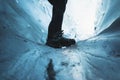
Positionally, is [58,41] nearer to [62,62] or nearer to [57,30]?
[57,30]

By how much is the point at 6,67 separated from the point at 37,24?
1188mm

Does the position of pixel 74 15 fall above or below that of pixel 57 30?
above

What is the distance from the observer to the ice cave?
59.2 inches

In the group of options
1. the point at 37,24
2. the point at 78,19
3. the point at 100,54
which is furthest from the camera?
the point at 78,19

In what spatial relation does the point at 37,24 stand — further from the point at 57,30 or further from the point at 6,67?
the point at 6,67

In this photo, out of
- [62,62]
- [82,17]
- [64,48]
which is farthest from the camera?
[82,17]

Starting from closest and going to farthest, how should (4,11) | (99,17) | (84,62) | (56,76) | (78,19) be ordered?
(56,76), (84,62), (4,11), (99,17), (78,19)

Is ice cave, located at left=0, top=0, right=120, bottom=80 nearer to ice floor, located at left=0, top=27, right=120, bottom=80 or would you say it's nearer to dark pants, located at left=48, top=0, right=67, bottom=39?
ice floor, located at left=0, top=27, right=120, bottom=80

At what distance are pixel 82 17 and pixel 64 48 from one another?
3.45 feet

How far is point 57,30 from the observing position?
2178mm

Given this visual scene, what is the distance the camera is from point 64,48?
6.90 ft

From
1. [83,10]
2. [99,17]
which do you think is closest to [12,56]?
[99,17]

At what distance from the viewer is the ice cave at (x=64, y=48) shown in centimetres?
150

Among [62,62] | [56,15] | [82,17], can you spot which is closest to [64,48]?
[56,15]
